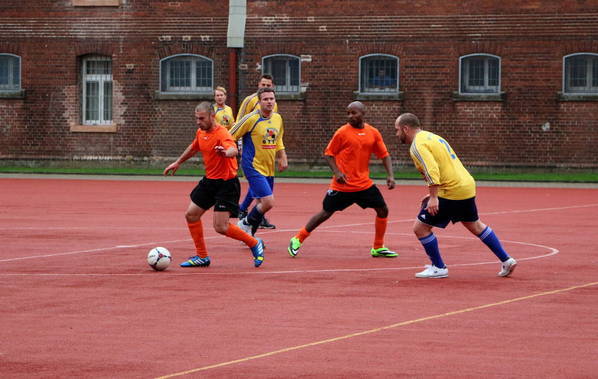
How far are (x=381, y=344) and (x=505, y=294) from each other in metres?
2.81

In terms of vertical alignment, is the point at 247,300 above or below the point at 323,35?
below

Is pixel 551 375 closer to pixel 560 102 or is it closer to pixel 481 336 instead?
pixel 481 336

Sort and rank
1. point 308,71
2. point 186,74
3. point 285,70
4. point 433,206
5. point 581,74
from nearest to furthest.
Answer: point 433,206 → point 581,74 → point 308,71 → point 285,70 → point 186,74

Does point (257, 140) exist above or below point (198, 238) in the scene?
above

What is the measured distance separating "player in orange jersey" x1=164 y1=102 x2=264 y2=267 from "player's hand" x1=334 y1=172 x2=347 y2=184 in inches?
60.2

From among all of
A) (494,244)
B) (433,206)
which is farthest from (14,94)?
(433,206)

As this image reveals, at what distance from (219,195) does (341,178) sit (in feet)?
5.96

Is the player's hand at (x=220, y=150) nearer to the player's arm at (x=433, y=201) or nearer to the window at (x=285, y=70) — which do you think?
the player's arm at (x=433, y=201)

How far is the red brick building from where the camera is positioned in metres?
34.3

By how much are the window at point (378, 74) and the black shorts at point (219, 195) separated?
2293 centimetres

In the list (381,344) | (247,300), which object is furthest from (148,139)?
(381,344)

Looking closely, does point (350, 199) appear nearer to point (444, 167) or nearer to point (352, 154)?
point (352, 154)

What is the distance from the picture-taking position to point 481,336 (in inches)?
342

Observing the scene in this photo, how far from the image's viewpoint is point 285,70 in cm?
3628
